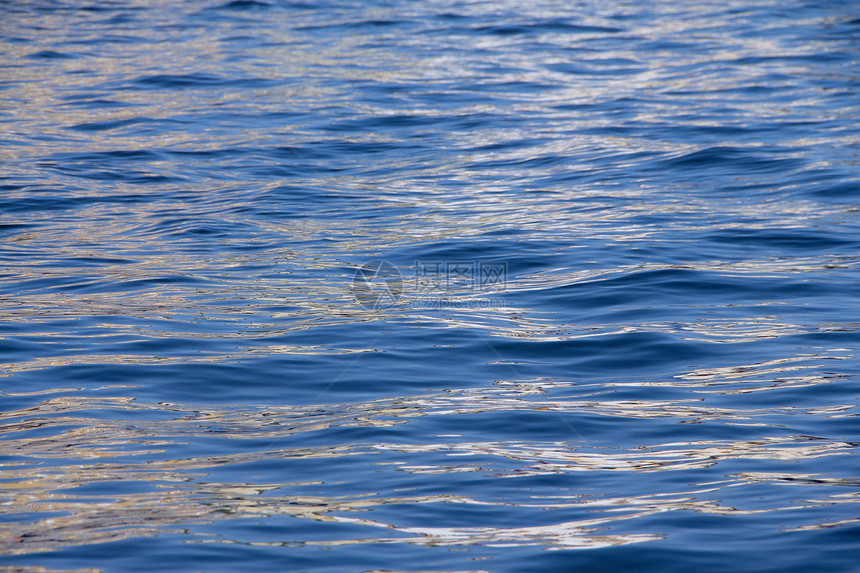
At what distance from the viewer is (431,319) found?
5.94m

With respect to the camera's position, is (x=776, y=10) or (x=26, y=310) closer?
(x=26, y=310)

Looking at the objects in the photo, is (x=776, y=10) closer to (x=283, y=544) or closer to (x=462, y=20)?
(x=462, y=20)

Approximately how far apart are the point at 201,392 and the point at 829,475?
9.78ft

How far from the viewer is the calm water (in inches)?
137

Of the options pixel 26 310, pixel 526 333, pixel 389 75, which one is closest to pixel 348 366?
pixel 526 333

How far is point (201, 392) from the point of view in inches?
187

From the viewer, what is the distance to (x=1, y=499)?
3605 millimetres

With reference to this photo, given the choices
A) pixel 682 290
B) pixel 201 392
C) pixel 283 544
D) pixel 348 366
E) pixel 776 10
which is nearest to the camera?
pixel 283 544

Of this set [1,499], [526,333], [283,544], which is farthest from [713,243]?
[1,499]

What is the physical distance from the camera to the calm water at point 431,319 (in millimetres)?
3471

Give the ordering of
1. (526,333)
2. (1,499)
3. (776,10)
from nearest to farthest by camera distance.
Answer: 1. (1,499)
2. (526,333)
3. (776,10)

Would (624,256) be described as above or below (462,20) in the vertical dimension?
below

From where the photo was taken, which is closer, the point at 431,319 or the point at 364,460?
the point at 364,460

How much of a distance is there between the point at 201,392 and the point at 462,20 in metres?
14.6
